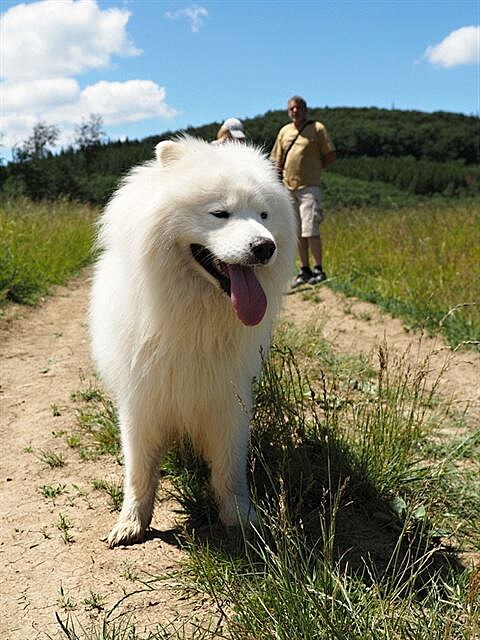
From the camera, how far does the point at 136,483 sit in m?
2.98

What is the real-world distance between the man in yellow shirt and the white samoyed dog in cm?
550

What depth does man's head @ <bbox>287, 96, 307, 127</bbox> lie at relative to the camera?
27.2 feet

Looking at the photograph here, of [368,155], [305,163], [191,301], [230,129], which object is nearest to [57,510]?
[191,301]

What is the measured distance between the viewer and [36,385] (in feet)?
16.3

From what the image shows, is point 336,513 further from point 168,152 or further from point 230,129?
point 230,129

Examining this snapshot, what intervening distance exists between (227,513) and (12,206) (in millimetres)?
10450

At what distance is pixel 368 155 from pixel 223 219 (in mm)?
73394

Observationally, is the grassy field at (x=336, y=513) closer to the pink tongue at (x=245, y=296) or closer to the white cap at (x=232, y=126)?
the pink tongue at (x=245, y=296)

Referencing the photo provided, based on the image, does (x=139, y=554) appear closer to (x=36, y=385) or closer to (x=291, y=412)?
(x=291, y=412)

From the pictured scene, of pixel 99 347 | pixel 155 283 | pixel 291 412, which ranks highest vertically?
pixel 155 283

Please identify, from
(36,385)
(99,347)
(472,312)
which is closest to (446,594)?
(99,347)

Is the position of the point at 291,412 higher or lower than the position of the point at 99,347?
lower

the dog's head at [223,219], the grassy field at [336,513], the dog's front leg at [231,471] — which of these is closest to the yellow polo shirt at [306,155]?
the grassy field at [336,513]

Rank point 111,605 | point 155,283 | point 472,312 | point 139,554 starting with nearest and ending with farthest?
1. point 111,605
2. point 155,283
3. point 139,554
4. point 472,312
